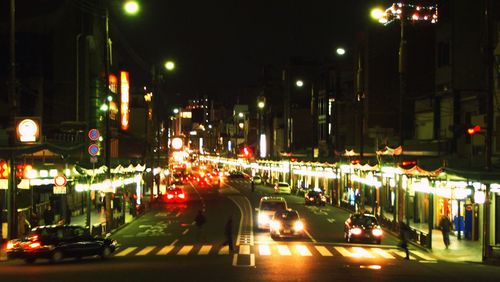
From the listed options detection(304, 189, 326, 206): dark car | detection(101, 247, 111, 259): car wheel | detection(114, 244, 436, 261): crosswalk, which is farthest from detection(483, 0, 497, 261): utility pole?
detection(304, 189, 326, 206): dark car

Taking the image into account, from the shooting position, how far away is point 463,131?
93.4 feet

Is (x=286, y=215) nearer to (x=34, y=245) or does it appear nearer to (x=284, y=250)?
(x=284, y=250)

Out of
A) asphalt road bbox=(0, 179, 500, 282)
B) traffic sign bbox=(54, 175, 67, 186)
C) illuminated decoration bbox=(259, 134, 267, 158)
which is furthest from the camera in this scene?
illuminated decoration bbox=(259, 134, 267, 158)

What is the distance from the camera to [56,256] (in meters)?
27.6

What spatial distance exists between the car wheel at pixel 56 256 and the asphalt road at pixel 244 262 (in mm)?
409

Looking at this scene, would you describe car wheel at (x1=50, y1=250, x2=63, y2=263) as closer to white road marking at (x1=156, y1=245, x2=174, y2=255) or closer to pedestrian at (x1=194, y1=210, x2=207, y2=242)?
white road marking at (x1=156, y1=245, x2=174, y2=255)

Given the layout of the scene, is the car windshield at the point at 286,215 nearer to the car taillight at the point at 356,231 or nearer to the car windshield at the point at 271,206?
the car taillight at the point at 356,231

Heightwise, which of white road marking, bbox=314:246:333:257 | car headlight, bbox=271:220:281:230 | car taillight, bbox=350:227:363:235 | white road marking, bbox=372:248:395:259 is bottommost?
white road marking, bbox=372:248:395:259

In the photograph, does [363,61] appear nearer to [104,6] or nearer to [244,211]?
[244,211]

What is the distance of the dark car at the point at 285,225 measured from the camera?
38.4m

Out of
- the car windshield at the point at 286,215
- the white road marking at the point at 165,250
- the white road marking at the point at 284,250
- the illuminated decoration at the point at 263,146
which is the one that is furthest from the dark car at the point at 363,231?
the illuminated decoration at the point at 263,146

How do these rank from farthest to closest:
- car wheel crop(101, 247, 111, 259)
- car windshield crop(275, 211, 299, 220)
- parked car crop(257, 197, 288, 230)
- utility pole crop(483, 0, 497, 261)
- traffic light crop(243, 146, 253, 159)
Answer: traffic light crop(243, 146, 253, 159) → parked car crop(257, 197, 288, 230) → car windshield crop(275, 211, 299, 220) → utility pole crop(483, 0, 497, 261) → car wheel crop(101, 247, 111, 259)

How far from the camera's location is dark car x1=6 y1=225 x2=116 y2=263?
89.1 feet

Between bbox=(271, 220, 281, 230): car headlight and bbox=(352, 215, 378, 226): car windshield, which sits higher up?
bbox=(352, 215, 378, 226): car windshield
